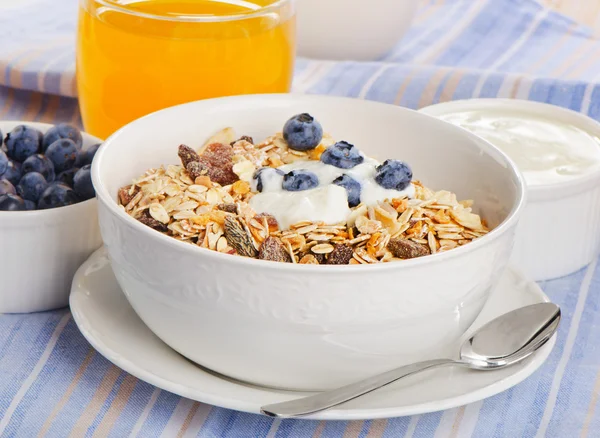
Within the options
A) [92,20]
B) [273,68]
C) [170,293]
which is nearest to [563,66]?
[273,68]

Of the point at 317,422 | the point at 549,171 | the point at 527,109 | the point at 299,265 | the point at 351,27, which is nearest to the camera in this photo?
the point at 299,265

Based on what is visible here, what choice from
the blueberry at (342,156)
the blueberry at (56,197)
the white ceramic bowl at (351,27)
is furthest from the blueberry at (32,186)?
the white ceramic bowl at (351,27)

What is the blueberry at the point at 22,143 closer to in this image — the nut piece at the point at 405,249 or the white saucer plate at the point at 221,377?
the white saucer plate at the point at 221,377

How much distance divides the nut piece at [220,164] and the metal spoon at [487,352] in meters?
0.33

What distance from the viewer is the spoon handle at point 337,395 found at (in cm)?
84

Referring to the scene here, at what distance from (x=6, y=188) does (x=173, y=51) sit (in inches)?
12.8

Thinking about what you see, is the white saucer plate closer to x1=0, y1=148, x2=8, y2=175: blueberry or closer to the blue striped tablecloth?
the blue striped tablecloth

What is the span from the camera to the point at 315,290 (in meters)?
0.84

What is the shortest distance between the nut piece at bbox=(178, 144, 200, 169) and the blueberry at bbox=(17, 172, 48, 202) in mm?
189

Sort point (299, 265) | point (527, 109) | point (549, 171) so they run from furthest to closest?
point (527, 109) → point (549, 171) → point (299, 265)

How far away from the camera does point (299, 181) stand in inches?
41.3

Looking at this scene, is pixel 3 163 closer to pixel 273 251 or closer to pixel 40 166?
pixel 40 166

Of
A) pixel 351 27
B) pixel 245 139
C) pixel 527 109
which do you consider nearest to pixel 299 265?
pixel 245 139

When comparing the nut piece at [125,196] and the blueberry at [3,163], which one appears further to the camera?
the blueberry at [3,163]
